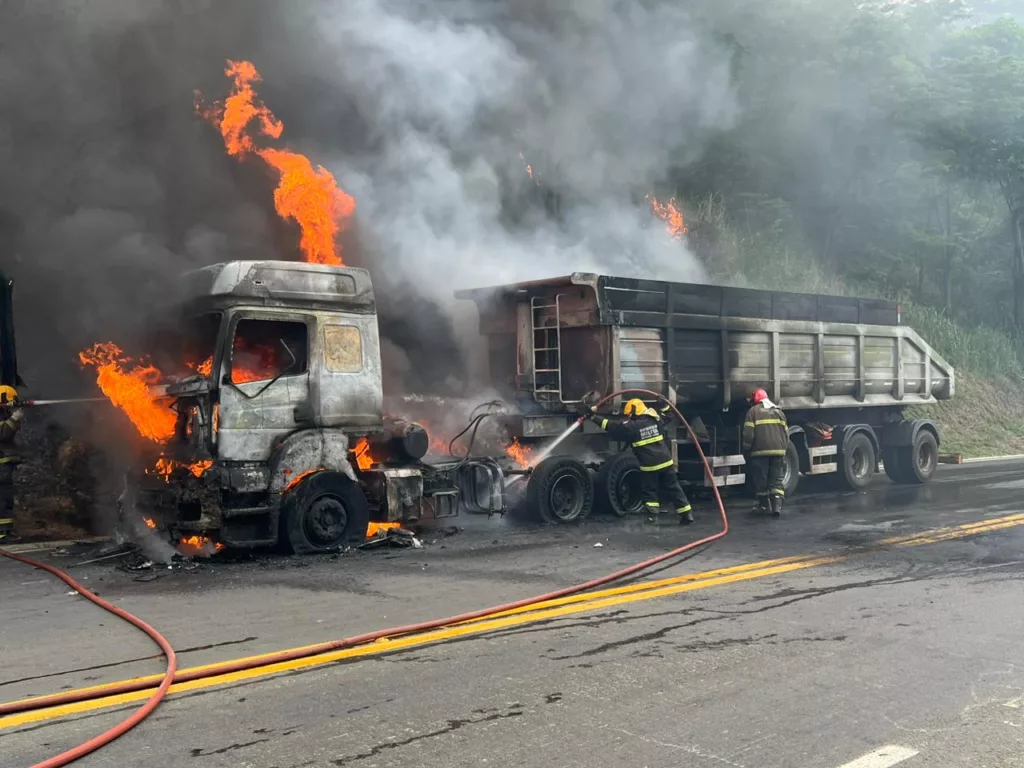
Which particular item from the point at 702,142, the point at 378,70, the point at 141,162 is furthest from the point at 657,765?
the point at 702,142

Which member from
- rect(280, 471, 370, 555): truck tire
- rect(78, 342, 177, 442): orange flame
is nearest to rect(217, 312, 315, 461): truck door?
rect(280, 471, 370, 555): truck tire

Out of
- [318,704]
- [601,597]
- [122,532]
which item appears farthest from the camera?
[122,532]

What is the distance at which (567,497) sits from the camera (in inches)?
442

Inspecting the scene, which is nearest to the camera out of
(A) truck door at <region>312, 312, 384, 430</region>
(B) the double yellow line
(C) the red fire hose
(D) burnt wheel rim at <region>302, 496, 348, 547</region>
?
(C) the red fire hose

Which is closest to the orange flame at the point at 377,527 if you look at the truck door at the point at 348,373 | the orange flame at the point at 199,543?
the truck door at the point at 348,373

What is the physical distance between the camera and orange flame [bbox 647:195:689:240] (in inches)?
765

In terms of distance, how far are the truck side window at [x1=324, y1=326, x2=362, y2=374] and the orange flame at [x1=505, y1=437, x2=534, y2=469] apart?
8.13ft

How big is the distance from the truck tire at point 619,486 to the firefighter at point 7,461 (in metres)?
6.25

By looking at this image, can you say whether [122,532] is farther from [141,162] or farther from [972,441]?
[972,441]

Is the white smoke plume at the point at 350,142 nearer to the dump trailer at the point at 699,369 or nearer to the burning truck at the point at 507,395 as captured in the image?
the burning truck at the point at 507,395

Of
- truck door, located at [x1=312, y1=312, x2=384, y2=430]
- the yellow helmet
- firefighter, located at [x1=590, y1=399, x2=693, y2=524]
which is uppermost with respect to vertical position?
truck door, located at [x1=312, y1=312, x2=384, y2=430]

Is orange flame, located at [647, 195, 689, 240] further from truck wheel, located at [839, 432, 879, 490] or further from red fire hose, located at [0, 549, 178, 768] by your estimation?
red fire hose, located at [0, 549, 178, 768]

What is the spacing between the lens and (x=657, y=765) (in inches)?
151

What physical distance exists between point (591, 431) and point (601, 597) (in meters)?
4.81
